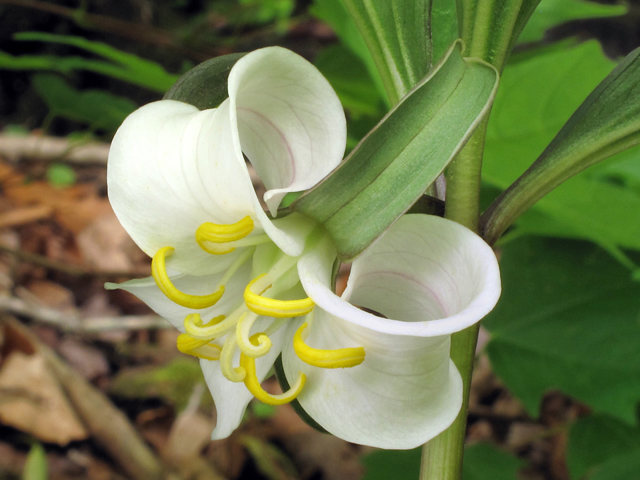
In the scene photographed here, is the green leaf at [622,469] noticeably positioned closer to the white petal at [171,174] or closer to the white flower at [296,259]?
the white flower at [296,259]

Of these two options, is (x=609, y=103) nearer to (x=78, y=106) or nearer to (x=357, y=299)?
(x=357, y=299)

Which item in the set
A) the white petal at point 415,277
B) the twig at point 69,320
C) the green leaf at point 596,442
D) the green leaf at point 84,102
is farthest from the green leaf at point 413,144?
the green leaf at point 84,102

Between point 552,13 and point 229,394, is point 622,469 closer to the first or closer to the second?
point 229,394

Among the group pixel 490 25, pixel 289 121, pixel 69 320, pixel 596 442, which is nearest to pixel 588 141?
pixel 490 25

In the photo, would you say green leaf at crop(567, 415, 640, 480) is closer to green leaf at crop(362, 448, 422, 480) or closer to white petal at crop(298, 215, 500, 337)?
green leaf at crop(362, 448, 422, 480)

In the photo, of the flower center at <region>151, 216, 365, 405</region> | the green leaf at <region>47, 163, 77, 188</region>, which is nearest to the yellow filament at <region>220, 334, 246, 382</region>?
the flower center at <region>151, 216, 365, 405</region>
